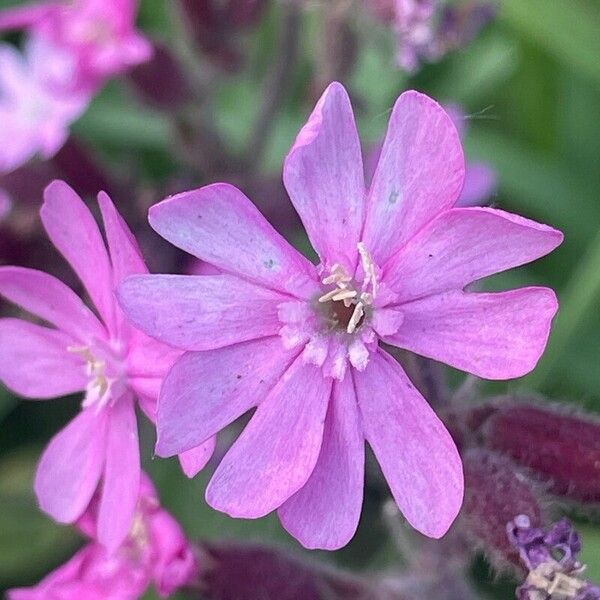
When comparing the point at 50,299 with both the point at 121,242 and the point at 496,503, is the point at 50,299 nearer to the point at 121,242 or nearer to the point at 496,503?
the point at 121,242

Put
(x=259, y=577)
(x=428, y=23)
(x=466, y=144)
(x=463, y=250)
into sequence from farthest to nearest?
(x=466, y=144) → (x=428, y=23) → (x=259, y=577) → (x=463, y=250)

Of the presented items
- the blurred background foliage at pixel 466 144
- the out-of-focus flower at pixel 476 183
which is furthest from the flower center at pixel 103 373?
the out-of-focus flower at pixel 476 183

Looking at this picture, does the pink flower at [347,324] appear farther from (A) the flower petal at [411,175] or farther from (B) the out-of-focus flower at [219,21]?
(B) the out-of-focus flower at [219,21]

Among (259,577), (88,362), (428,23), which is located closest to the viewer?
(88,362)

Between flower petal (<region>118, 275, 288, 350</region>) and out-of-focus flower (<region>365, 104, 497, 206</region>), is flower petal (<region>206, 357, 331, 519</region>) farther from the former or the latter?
out-of-focus flower (<region>365, 104, 497, 206</region>)

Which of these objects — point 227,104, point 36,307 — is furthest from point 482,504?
point 227,104

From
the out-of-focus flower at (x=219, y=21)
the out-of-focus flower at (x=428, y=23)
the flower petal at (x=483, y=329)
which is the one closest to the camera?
the flower petal at (x=483, y=329)

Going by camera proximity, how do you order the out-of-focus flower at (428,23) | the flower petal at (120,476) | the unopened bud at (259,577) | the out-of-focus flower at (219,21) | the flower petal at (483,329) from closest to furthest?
the flower petal at (483,329) → the flower petal at (120,476) → the unopened bud at (259,577) → the out-of-focus flower at (428,23) → the out-of-focus flower at (219,21)

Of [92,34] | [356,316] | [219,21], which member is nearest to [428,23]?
[219,21]
